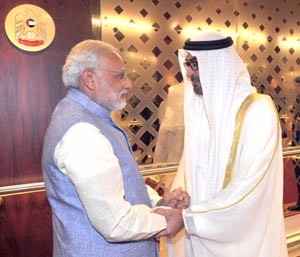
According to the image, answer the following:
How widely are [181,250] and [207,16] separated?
1.88 metres

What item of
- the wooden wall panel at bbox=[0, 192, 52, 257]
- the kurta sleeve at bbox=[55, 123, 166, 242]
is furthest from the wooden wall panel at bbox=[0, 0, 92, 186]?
the kurta sleeve at bbox=[55, 123, 166, 242]

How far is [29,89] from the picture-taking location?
2.12m

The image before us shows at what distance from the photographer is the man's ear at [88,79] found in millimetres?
1316

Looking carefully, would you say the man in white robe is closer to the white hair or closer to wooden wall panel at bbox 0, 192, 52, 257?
the white hair

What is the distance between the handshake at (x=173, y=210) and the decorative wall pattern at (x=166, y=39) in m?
1.02

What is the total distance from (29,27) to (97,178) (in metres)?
1.29

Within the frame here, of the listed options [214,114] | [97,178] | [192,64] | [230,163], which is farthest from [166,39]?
[97,178]

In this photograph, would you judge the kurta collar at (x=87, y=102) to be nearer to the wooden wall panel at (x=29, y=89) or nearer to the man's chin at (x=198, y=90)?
the man's chin at (x=198, y=90)

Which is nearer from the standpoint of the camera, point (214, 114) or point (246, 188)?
point (246, 188)

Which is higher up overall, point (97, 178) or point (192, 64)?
point (192, 64)

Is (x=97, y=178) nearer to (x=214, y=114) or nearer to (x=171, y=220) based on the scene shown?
(x=171, y=220)

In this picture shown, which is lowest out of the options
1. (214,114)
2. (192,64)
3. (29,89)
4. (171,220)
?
(171,220)

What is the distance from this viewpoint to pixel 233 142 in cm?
147

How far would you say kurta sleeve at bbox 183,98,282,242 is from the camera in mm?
1396
